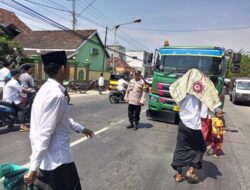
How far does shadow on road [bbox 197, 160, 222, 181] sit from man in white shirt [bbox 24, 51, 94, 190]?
309 centimetres

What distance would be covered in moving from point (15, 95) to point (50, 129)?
18.3 feet

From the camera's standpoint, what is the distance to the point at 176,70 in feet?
30.1

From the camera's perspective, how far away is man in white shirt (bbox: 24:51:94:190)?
217cm

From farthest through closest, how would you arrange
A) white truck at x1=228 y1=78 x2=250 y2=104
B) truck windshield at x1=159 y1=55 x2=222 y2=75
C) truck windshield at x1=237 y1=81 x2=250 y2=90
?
truck windshield at x1=237 y1=81 x2=250 y2=90, white truck at x1=228 y1=78 x2=250 y2=104, truck windshield at x1=159 y1=55 x2=222 y2=75

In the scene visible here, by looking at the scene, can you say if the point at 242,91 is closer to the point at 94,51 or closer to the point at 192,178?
the point at 94,51

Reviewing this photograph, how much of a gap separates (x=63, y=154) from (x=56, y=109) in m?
0.41

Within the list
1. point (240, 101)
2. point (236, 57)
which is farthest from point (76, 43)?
point (236, 57)

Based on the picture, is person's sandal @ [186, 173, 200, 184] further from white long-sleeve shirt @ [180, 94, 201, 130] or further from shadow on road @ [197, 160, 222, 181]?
white long-sleeve shirt @ [180, 94, 201, 130]

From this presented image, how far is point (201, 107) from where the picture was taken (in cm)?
419

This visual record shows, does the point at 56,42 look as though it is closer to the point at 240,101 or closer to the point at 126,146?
the point at 240,101

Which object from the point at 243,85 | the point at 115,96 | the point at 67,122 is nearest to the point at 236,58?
the point at 115,96

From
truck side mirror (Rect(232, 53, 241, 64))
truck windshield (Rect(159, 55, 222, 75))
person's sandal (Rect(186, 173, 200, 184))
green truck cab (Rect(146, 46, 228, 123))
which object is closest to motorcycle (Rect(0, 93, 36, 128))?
green truck cab (Rect(146, 46, 228, 123))

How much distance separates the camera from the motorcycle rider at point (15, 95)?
283 inches

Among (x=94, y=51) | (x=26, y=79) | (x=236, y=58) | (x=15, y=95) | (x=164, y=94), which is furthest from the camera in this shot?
(x=94, y=51)
